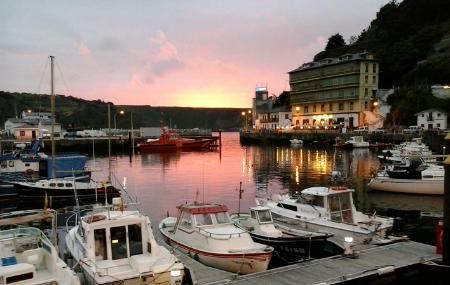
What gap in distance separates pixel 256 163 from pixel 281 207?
43.0 meters

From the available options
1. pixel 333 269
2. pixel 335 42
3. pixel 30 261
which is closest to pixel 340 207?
pixel 333 269

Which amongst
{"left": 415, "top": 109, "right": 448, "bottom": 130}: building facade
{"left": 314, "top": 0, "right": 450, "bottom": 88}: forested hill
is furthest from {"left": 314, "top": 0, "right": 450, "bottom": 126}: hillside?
{"left": 415, "top": 109, "right": 448, "bottom": 130}: building facade

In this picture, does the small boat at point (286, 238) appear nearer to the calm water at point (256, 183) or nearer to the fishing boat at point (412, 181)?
the calm water at point (256, 183)

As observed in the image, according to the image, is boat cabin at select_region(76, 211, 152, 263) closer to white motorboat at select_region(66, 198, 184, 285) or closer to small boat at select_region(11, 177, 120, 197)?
white motorboat at select_region(66, 198, 184, 285)

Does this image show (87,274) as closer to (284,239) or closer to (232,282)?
(232,282)

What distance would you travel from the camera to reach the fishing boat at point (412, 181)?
115ft

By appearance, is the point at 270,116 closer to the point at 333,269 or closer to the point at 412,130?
the point at 412,130

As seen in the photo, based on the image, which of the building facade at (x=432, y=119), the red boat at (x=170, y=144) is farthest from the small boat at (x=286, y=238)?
the red boat at (x=170, y=144)

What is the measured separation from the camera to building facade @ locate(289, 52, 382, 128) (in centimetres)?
11088

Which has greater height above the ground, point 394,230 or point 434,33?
point 434,33

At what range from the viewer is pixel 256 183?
46.2 metres

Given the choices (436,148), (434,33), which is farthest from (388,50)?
(436,148)

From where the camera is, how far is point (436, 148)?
59.8m

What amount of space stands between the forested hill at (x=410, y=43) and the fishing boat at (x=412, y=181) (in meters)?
75.2
